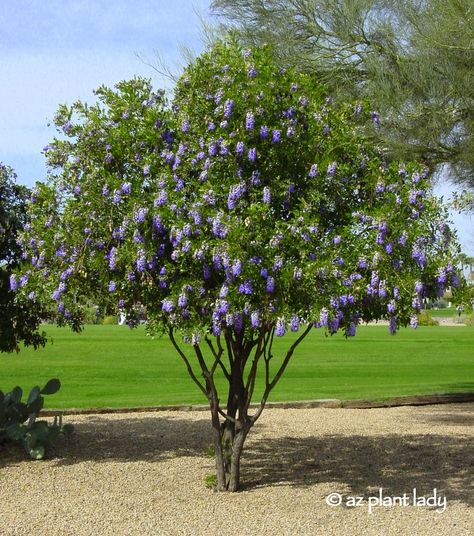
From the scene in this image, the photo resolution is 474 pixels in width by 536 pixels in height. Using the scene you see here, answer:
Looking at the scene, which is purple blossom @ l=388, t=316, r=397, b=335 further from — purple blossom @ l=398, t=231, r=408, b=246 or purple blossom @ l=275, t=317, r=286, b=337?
purple blossom @ l=275, t=317, r=286, b=337

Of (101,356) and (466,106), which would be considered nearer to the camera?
(466,106)

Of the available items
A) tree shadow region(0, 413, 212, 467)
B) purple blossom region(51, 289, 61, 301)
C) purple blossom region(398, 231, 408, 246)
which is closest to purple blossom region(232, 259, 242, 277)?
purple blossom region(398, 231, 408, 246)

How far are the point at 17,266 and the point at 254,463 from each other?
3620mm

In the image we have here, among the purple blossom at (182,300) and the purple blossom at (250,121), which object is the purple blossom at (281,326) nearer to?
the purple blossom at (182,300)

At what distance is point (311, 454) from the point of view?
10789 mm

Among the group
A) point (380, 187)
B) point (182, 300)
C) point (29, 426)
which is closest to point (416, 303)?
point (380, 187)

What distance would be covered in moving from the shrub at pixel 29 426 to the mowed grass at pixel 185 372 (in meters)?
4.47

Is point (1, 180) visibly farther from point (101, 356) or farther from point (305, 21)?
point (101, 356)

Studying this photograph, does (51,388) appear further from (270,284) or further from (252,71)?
(252,71)

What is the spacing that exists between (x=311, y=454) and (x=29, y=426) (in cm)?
348

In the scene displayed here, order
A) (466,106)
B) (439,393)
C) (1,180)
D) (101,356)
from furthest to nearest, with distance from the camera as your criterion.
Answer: (101,356)
(439,393)
(466,106)
(1,180)

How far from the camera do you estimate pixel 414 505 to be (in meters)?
8.42

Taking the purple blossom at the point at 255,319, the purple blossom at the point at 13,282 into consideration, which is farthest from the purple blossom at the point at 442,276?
the purple blossom at the point at 13,282

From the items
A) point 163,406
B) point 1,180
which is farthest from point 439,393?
point 1,180
